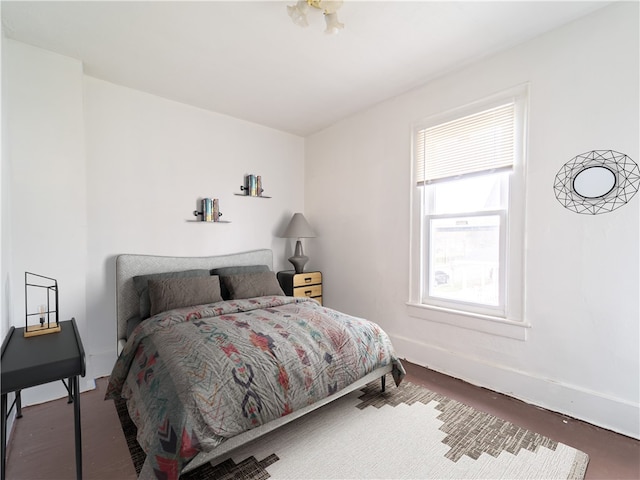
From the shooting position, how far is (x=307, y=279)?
12.6 ft

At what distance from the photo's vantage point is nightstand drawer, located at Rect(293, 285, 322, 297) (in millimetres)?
3721

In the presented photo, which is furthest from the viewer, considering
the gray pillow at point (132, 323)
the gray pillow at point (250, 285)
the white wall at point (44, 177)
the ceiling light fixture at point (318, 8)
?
the gray pillow at point (250, 285)

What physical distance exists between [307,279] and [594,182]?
9.12 ft

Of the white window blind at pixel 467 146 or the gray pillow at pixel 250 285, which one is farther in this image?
the gray pillow at pixel 250 285

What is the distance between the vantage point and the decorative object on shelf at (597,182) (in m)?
1.90

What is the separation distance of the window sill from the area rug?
633mm


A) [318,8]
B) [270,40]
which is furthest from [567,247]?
[270,40]

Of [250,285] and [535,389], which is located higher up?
[250,285]

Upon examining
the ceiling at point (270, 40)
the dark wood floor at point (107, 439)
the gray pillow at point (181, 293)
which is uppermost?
the ceiling at point (270, 40)

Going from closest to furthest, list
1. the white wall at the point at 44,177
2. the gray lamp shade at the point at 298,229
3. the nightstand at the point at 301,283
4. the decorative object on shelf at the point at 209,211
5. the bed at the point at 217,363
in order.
→ 1. the bed at the point at 217,363
2. the white wall at the point at 44,177
3. the decorative object on shelf at the point at 209,211
4. the nightstand at the point at 301,283
5. the gray lamp shade at the point at 298,229

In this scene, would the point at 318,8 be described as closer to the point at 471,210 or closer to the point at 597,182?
the point at 471,210

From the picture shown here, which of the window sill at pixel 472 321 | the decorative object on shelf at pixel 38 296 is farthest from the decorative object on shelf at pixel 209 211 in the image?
the window sill at pixel 472 321

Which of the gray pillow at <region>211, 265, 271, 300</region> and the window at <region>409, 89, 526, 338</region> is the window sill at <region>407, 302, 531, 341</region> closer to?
the window at <region>409, 89, 526, 338</region>

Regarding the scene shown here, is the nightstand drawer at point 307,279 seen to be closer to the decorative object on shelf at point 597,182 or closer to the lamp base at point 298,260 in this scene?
the lamp base at point 298,260
